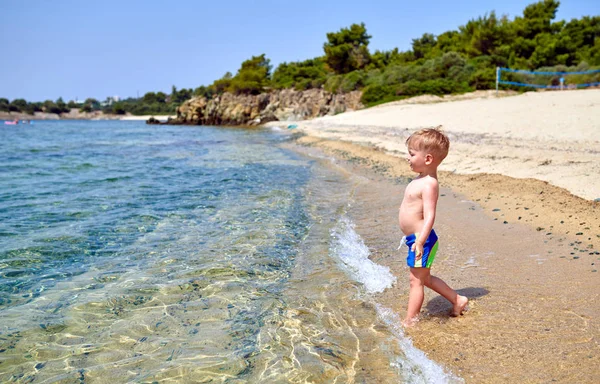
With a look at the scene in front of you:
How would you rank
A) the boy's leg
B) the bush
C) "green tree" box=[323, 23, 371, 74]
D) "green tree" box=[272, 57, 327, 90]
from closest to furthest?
the boy's leg
the bush
"green tree" box=[272, 57, 327, 90]
"green tree" box=[323, 23, 371, 74]

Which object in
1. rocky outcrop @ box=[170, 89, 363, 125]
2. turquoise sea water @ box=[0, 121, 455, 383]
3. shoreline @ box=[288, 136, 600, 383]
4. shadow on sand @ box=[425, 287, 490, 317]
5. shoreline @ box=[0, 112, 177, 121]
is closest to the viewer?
shoreline @ box=[288, 136, 600, 383]

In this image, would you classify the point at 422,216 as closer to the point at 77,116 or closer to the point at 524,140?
the point at 524,140

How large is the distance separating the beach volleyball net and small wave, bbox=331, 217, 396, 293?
80.5 feet

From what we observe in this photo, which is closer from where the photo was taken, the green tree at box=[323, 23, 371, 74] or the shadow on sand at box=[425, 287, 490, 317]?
the shadow on sand at box=[425, 287, 490, 317]

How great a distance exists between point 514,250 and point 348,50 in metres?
57.1

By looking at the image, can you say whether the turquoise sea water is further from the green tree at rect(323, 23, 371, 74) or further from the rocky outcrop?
the green tree at rect(323, 23, 371, 74)

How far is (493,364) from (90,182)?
410 inches

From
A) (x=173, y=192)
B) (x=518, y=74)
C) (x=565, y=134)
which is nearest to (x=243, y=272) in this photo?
(x=173, y=192)

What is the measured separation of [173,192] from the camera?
29.4ft

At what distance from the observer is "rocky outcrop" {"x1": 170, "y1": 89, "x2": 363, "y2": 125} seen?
4343cm

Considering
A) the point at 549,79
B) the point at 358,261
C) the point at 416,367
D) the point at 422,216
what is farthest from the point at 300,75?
the point at 416,367

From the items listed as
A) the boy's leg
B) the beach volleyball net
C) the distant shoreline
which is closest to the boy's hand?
the boy's leg

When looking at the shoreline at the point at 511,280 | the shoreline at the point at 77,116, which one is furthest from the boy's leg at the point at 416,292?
the shoreline at the point at 77,116

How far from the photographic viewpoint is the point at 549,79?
99.5 feet
